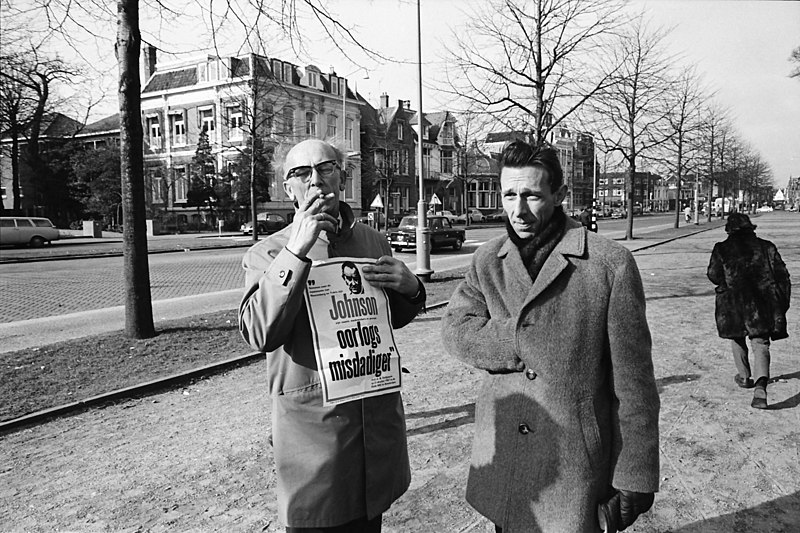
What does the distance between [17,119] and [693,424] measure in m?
41.3

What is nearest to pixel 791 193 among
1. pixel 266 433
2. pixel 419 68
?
pixel 419 68

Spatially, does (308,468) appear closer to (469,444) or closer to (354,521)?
(354,521)

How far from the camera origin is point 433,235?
2491 cm

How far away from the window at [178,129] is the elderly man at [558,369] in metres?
47.3

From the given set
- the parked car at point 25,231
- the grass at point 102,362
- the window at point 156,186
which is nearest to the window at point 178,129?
the window at point 156,186

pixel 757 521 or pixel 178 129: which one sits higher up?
pixel 178 129

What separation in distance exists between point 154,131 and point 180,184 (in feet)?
17.5

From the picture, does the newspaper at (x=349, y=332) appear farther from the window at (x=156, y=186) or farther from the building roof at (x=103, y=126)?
the building roof at (x=103, y=126)

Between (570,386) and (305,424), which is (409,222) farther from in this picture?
(570,386)

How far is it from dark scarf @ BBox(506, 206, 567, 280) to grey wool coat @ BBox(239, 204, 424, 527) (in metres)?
0.76

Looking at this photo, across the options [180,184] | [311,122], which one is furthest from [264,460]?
[180,184]

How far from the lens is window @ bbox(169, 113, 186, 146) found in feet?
147

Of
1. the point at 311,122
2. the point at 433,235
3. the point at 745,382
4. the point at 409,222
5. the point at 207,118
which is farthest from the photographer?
the point at 311,122

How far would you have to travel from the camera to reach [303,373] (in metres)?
2.08
